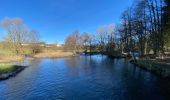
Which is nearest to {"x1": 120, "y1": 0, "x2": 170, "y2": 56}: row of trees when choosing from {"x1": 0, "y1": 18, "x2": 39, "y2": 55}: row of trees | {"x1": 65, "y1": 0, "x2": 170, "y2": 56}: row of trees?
{"x1": 65, "y1": 0, "x2": 170, "y2": 56}: row of trees

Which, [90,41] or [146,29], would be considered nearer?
[146,29]

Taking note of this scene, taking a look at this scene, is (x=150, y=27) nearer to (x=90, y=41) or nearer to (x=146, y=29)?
(x=146, y=29)

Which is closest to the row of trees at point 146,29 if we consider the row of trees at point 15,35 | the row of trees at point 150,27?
the row of trees at point 150,27

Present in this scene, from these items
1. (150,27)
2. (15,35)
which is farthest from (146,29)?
(15,35)

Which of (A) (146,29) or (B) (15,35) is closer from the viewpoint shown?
(A) (146,29)

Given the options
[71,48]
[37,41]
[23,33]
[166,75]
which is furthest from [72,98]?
[71,48]

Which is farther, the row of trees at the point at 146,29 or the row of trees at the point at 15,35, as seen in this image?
the row of trees at the point at 15,35

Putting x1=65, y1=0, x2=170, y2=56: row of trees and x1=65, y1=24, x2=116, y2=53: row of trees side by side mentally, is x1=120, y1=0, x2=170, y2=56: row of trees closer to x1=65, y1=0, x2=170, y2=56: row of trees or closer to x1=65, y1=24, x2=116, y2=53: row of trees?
x1=65, y1=0, x2=170, y2=56: row of trees

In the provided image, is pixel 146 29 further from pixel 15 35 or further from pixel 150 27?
pixel 15 35

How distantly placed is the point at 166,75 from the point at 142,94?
9464 mm

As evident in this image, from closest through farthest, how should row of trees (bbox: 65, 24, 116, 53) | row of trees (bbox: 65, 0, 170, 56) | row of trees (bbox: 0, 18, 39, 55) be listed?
row of trees (bbox: 65, 0, 170, 56)
row of trees (bbox: 0, 18, 39, 55)
row of trees (bbox: 65, 24, 116, 53)

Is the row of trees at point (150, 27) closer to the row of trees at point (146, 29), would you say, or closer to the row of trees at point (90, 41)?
the row of trees at point (146, 29)

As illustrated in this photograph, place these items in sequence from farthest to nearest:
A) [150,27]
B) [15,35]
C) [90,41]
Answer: [90,41], [15,35], [150,27]

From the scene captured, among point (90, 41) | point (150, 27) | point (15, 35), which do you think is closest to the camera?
point (150, 27)
